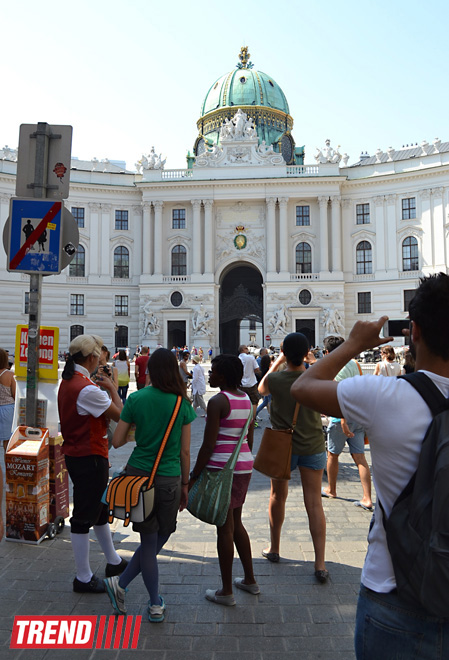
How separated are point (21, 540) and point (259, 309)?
120 feet

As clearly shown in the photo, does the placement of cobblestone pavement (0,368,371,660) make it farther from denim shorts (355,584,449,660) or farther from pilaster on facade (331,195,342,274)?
pilaster on facade (331,195,342,274)

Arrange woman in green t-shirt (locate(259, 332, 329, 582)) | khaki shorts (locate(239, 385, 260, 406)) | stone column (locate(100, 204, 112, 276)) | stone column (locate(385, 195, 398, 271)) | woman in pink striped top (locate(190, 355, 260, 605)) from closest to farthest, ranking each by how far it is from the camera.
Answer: woman in pink striped top (locate(190, 355, 260, 605)), woman in green t-shirt (locate(259, 332, 329, 582)), khaki shorts (locate(239, 385, 260, 406)), stone column (locate(385, 195, 398, 271)), stone column (locate(100, 204, 112, 276))

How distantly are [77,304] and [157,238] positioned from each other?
8645mm

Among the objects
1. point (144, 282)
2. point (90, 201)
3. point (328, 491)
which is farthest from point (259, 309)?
point (328, 491)

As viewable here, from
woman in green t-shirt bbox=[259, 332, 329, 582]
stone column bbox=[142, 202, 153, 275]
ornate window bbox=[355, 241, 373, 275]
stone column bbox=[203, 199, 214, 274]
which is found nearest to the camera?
woman in green t-shirt bbox=[259, 332, 329, 582]

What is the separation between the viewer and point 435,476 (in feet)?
5.51

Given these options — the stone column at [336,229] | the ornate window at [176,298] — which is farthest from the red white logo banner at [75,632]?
the stone column at [336,229]

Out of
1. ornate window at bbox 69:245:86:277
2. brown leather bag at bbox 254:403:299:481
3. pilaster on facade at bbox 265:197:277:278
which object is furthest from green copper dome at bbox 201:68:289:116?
brown leather bag at bbox 254:403:299:481

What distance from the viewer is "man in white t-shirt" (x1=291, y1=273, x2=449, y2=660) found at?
71.9 inches

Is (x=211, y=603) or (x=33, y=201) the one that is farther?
(x=33, y=201)

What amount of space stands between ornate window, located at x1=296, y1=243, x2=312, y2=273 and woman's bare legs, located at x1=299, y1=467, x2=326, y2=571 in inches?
1458

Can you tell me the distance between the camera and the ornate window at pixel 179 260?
137 feet

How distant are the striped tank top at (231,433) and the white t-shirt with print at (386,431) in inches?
87.7

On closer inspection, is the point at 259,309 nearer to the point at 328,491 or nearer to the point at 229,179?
the point at 229,179
